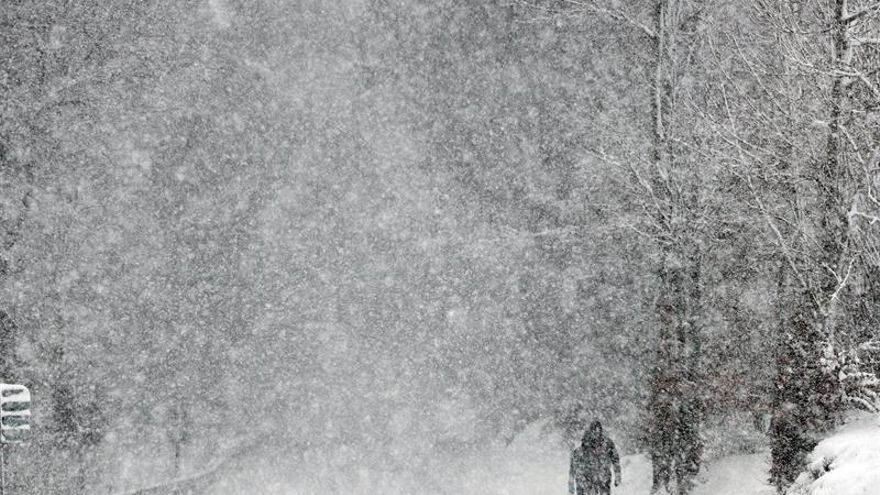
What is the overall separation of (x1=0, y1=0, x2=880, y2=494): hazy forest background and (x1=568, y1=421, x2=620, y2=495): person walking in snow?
157 centimetres

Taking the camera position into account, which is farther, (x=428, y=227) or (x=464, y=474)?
(x=428, y=227)

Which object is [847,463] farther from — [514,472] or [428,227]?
[428,227]

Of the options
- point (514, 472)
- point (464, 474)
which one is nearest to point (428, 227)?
point (464, 474)

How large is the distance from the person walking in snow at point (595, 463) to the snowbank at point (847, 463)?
4463 millimetres

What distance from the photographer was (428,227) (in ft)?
124

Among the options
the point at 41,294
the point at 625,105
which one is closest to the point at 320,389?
the point at 41,294

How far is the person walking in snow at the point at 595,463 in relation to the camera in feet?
52.2

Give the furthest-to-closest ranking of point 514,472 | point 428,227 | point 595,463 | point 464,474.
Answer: point 428,227 → point 464,474 → point 514,472 → point 595,463

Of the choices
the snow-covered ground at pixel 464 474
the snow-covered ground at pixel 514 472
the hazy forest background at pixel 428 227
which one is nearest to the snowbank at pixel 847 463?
the snow-covered ground at pixel 514 472

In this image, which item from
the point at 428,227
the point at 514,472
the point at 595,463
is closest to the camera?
the point at 595,463

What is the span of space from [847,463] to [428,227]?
28856 mm

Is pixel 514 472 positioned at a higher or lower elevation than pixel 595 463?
higher

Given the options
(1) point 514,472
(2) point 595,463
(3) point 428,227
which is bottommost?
(2) point 595,463

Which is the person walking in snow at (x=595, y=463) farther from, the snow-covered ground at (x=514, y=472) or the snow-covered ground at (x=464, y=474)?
the snow-covered ground at (x=464, y=474)
